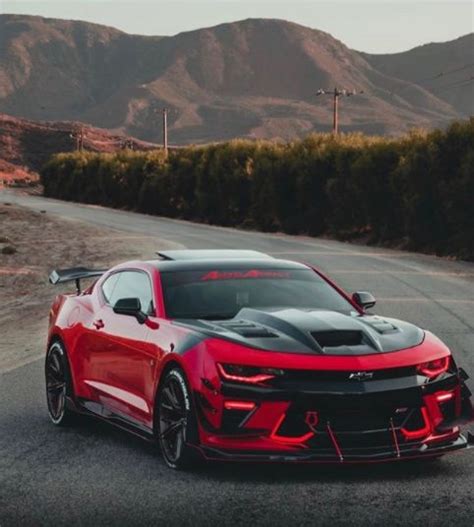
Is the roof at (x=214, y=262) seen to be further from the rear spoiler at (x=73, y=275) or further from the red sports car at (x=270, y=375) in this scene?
the rear spoiler at (x=73, y=275)

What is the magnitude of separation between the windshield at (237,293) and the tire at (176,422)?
0.78m

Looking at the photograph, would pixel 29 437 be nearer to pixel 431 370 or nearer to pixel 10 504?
pixel 10 504

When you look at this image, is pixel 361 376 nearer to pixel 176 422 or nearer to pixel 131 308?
pixel 176 422

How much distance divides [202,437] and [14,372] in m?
6.25

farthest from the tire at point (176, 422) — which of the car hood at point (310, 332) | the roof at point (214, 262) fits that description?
the roof at point (214, 262)

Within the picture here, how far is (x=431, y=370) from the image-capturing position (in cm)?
778

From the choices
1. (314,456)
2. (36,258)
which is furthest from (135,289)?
(36,258)

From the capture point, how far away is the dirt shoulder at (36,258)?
17.7 meters

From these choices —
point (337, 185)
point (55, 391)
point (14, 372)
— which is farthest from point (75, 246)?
point (55, 391)

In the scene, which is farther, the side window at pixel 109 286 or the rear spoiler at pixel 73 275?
the rear spoiler at pixel 73 275

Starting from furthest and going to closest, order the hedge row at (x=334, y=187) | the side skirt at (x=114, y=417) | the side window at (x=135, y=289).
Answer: the hedge row at (x=334, y=187) < the side window at (x=135, y=289) < the side skirt at (x=114, y=417)

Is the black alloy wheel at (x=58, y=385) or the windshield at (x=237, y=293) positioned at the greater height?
the windshield at (x=237, y=293)

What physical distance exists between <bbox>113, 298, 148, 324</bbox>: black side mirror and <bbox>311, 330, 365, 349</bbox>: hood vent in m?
1.63

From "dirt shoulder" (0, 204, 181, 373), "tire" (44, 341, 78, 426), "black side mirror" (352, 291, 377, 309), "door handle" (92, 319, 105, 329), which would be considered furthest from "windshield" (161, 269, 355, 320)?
"dirt shoulder" (0, 204, 181, 373)
